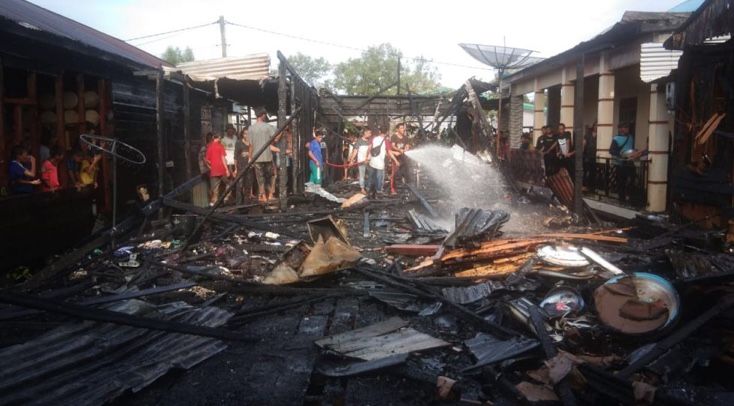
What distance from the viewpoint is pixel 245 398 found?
3662 millimetres

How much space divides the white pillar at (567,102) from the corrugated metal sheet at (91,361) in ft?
40.7

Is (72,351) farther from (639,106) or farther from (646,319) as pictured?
(639,106)

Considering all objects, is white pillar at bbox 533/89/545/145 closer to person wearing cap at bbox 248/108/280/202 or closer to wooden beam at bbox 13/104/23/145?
person wearing cap at bbox 248/108/280/202

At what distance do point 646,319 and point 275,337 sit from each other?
338cm

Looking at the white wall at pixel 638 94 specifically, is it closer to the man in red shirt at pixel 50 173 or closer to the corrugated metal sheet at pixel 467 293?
the corrugated metal sheet at pixel 467 293

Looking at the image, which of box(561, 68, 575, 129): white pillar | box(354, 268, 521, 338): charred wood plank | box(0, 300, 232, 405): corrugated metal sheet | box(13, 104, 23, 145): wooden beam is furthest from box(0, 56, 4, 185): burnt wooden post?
box(561, 68, 575, 129): white pillar

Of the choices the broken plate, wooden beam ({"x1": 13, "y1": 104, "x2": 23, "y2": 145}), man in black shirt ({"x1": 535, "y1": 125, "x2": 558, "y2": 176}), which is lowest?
the broken plate

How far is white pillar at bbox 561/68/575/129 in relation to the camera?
14.4 meters

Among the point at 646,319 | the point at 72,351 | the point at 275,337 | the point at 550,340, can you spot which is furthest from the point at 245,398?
the point at 646,319

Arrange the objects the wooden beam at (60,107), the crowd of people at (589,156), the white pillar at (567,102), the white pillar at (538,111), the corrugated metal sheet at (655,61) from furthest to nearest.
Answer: the white pillar at (538,111) < the white pillar at (567,102) < the crowd of people at (589,156) < the corrugated metal sheet at (655,61) < the wooden beam at (60,107)

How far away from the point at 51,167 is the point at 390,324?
6673mm

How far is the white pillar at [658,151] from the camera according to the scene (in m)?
10.1

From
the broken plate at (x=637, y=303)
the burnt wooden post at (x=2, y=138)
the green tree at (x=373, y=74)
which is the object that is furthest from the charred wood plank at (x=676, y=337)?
the green tree at (x=373, y=74)

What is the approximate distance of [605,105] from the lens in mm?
11977
